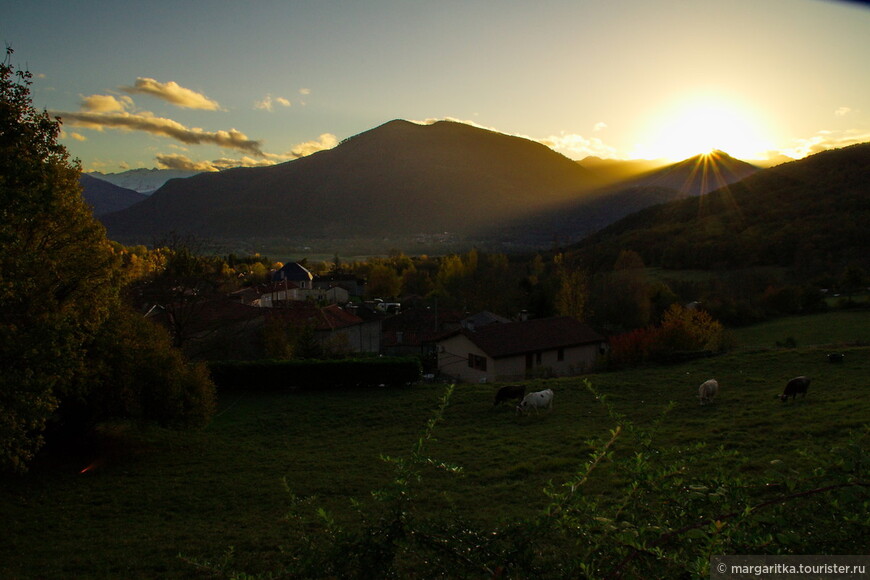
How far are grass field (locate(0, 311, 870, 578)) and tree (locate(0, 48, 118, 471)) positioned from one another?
9.60 ft

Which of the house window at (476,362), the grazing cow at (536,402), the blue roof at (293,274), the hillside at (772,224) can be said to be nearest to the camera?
the grazing cow at (536,402)

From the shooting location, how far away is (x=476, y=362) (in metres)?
39.6

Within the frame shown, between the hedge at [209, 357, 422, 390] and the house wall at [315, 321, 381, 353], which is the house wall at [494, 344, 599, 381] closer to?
the hedge at [209, 357, 422, 390]

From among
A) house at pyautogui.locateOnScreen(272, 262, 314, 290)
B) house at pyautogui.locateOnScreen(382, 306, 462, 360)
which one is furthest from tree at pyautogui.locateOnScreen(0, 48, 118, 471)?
house at pyautogui.locateOnScreen(272, 262, 314, 290)

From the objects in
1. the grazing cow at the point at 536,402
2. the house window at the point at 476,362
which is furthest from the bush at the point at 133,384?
the house window at the point at 476,362

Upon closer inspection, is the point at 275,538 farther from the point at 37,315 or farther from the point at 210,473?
the point at 37,315

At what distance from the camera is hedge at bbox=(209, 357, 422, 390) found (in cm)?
Answer: 3162

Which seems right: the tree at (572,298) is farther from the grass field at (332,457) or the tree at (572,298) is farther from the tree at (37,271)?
the tree at (37,271)

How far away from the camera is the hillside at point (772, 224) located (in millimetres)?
79312

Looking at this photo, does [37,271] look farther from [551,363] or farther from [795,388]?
[551,363]

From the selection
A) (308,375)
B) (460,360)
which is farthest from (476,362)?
(308,375)

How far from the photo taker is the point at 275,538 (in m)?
11.5

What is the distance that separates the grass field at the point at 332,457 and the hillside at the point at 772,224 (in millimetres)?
60072

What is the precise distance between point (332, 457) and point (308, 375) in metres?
13.7
